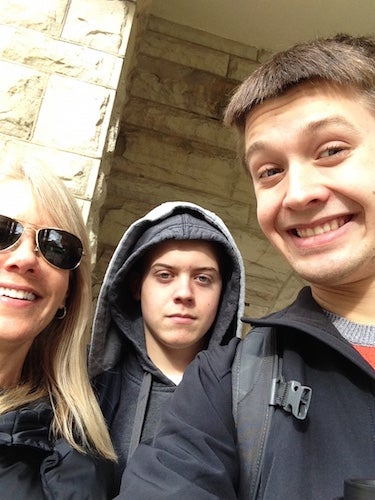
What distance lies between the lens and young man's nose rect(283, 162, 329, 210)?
913 millimetres

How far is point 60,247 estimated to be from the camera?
126 centimetres

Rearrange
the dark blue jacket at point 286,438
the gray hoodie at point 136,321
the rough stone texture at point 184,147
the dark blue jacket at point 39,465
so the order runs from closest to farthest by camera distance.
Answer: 1. the dark blue jacket at point 286,438
2. the dark blue jacket at point 39,465
3. the gray hoodie at point 136,321
4. the rough stone texture at point 184,147

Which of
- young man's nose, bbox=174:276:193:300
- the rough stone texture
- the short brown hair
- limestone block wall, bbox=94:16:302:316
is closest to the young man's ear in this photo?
young man's nose, bbox=174:276:193:300

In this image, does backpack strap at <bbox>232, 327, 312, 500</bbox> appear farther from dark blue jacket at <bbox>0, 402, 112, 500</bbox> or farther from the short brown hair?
the short brown hair

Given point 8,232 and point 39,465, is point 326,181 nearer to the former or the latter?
point 8,232

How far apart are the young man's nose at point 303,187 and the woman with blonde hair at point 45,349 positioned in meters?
0.65

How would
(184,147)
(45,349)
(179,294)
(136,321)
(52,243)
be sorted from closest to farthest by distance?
(52,243), (45,349), (179,294), (136,321), (184,147)

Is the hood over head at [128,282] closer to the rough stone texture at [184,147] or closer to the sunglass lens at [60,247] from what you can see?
the sunglass lens at [60,247]

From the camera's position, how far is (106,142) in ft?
6.56

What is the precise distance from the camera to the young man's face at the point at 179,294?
154cm

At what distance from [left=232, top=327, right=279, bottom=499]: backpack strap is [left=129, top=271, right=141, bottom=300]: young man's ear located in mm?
828

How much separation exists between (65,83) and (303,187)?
4.56 ft

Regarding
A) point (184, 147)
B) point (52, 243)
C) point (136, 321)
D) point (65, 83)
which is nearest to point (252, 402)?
point (52, 243)

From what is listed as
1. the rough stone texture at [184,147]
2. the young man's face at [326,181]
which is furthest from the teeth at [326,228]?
the rough stone texture at [184,147]
